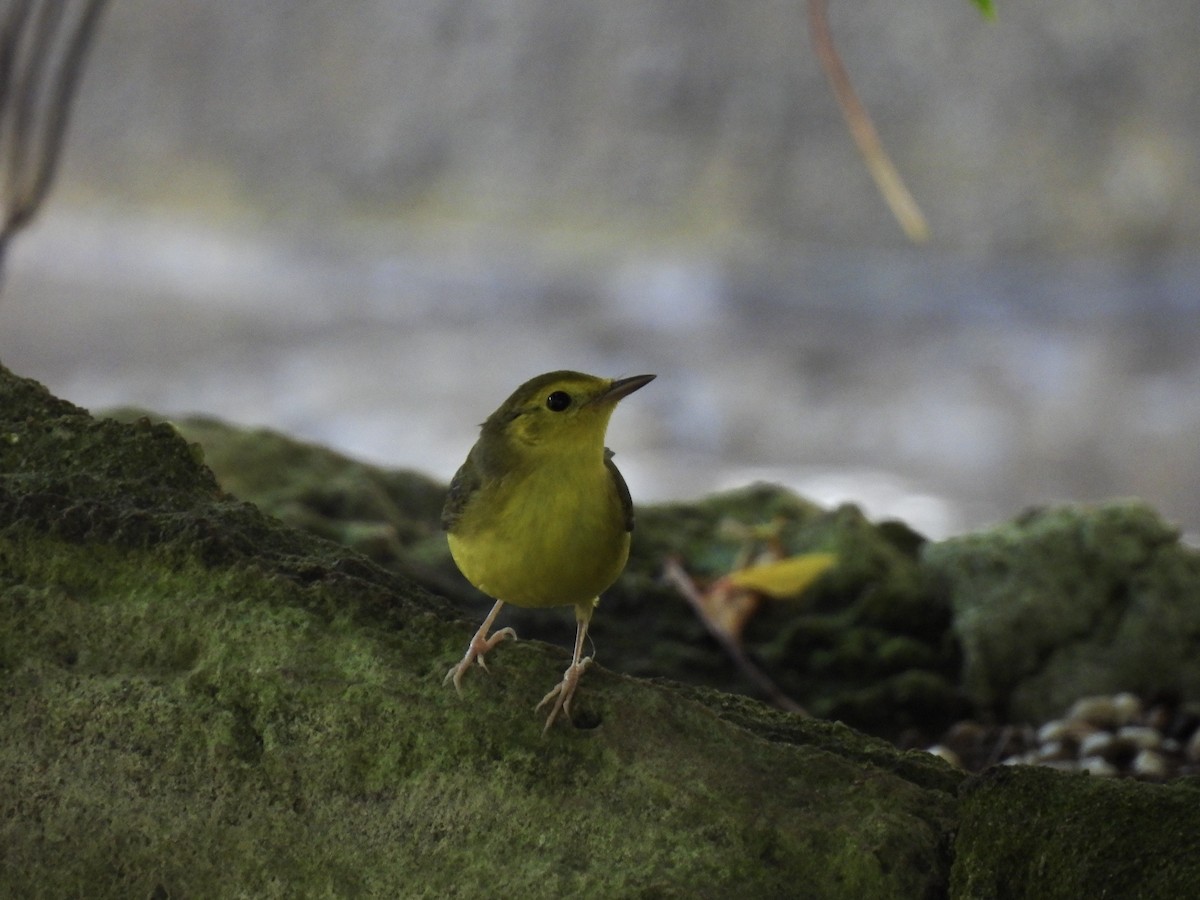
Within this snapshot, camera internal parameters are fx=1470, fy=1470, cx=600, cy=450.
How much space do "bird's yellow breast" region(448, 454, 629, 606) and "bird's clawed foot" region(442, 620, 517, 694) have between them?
0.07 m

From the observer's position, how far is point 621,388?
149cm

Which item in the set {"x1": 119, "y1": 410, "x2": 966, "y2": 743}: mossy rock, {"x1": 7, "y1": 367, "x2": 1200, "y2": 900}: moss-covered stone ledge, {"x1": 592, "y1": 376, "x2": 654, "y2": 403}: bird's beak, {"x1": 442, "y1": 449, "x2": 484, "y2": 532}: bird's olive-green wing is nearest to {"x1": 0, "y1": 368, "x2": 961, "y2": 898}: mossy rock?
{"x1": 7, "y1": 367, "x2": 1200, "y2": 900}: moss-covered stone ledge

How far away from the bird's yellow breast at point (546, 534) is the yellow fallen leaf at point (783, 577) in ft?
4.63

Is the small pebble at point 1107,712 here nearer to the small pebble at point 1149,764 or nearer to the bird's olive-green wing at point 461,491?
the small pebble at point 1149,764

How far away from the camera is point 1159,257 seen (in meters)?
7.54

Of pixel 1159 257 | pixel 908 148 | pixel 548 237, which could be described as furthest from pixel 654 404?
pixel 1159 257

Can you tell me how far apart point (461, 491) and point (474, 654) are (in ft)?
0.73

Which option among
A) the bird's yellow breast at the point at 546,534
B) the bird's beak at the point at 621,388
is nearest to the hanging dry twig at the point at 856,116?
the bird's beak at the point at 621,388

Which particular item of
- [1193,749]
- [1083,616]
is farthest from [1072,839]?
[1083,616]

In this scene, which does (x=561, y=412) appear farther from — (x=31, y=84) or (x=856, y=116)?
(x=31, y=84)

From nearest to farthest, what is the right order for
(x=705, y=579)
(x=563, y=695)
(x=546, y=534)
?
(x=563, y=695), (x=546, y=534), (x=705, y=579)

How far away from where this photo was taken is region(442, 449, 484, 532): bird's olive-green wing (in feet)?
4.98

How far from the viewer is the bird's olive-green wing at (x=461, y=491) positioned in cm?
152

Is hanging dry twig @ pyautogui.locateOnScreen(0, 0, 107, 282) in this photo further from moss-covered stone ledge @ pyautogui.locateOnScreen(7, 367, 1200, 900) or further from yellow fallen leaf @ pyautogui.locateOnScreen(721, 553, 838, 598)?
yellow fallen leaf @ pyautogui.locateOnScreen(721, 553, 838, 598)
